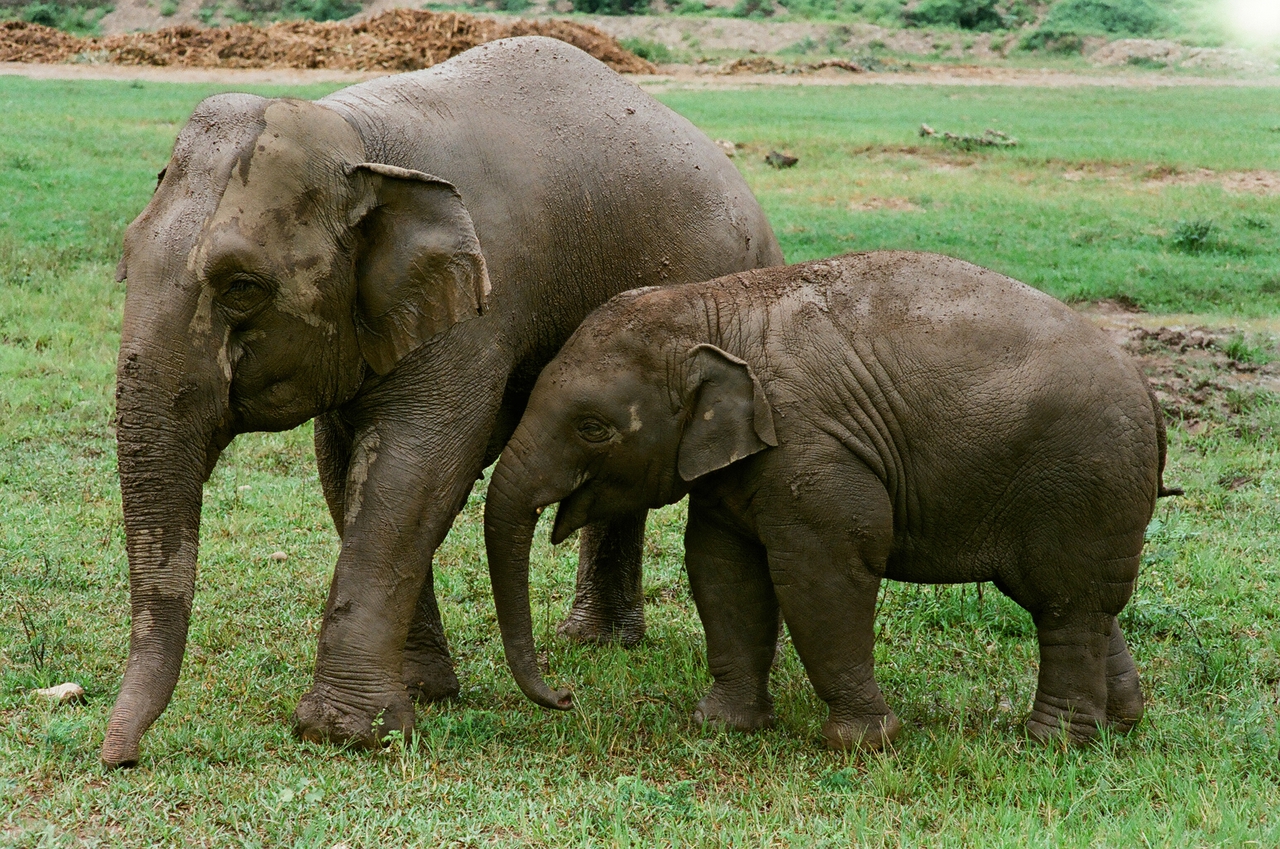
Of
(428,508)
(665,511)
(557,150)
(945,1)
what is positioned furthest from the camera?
(945,1)

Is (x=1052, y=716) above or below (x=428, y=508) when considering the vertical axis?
below

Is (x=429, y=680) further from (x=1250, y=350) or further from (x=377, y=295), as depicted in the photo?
(x=1250, y=350)

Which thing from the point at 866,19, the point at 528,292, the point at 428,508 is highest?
the point at 528,292

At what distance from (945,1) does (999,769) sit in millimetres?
46256

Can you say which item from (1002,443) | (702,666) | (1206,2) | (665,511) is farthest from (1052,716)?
(1206,2)

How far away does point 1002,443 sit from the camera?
18.2ft

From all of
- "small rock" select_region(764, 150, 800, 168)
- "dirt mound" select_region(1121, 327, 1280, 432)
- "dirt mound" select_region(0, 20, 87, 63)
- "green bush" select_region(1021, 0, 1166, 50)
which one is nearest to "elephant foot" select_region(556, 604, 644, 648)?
"dirt mound" select_region(1121, 327, 1280, 432)

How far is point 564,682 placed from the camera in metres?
6.53

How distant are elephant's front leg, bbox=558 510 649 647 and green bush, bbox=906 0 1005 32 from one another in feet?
142

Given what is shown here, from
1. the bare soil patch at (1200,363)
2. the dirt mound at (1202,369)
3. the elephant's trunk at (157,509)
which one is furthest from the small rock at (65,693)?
the bare soil patch at (1200,363)

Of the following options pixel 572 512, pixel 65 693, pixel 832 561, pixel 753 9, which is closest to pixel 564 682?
pixel 572 512

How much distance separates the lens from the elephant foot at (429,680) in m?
6.17

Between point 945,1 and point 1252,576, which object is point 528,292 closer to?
point 1252,576

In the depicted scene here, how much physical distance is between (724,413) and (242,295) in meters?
1.83
